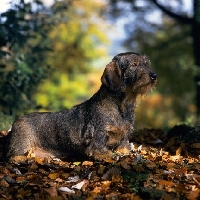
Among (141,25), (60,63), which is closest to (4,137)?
(141,25)

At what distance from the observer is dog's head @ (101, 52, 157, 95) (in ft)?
20.9

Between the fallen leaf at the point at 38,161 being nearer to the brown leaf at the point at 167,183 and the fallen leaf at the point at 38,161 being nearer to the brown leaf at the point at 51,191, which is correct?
the brown leaf at the point at 51,191

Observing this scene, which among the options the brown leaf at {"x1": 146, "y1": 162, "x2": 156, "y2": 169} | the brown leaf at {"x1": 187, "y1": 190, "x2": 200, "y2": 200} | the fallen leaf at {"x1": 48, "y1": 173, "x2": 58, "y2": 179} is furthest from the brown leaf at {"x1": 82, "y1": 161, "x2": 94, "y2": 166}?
the brown leaf at {"x1": 187, "y1": 190, "x2": 200, "y2": 200}

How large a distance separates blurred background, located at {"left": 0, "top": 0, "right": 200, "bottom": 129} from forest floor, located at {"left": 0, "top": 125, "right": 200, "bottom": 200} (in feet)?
5.52

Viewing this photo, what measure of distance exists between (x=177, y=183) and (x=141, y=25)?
14.9 meters

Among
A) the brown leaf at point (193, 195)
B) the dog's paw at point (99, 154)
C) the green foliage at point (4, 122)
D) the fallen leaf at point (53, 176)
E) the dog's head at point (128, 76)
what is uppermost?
the dog's head at point (128, 76)

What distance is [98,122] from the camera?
6.51 metres

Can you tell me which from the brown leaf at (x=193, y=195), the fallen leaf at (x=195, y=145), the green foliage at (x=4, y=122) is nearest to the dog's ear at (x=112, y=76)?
the fallen leaf at (x=195, y=145)

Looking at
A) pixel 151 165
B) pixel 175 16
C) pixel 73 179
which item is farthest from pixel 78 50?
pixel 73 179

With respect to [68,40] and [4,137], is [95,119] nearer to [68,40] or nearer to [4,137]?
[4,137]

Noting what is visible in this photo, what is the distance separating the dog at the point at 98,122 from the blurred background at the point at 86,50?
38.6 inches

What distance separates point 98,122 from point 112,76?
70cm

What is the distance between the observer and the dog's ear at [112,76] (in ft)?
20.9

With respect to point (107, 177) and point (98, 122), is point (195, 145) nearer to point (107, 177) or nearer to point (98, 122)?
point (98, 122)
